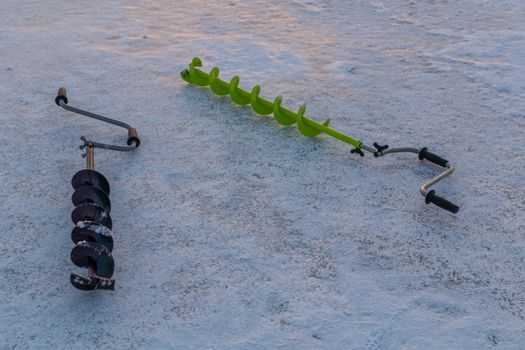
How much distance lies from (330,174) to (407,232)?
75cm

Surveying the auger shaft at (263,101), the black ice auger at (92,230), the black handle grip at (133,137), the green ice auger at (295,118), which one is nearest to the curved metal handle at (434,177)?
the green ice auger at (295,118)

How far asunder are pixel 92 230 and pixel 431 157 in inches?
88.6

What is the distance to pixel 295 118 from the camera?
4348 mm

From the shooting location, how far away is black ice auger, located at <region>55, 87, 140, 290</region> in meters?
2.77

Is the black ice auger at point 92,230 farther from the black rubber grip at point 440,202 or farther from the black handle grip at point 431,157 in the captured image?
the black handle grip at point 431,157

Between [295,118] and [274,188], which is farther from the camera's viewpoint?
[295,118]

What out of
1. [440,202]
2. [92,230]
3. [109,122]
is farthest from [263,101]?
[92,230]

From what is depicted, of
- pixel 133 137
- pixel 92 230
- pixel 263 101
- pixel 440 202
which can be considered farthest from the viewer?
pixel 263 101

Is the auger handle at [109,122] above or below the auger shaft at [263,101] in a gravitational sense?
below

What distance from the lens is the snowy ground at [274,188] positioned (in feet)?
8.96

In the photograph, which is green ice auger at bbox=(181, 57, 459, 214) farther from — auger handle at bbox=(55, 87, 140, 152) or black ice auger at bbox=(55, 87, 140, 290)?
black ice auger at bbox=(55, 87, 140, 290)

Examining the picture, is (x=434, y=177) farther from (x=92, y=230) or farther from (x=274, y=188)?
(x=92, y=230)

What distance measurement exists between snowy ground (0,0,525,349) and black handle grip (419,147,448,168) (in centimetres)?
10

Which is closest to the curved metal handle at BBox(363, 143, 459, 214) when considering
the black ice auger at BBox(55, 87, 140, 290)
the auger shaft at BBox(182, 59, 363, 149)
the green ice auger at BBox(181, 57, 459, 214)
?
the green ice auger at BBox(181, 57, 459, 214)
